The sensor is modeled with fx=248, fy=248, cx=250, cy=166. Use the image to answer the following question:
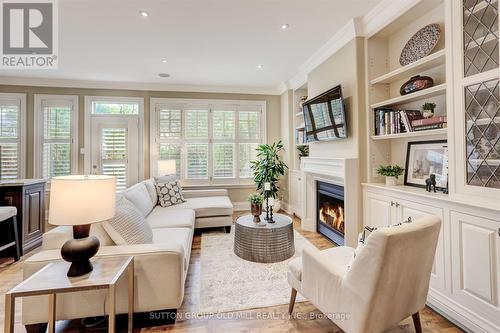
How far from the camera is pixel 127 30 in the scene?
9.86 feet

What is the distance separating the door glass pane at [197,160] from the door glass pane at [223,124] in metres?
Answer: 0.41

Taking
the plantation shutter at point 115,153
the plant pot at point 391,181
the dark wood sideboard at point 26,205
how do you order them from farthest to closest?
the plantation shutter at point 115,153
the dark wood sideboard at point 26,205
the plant pot at point 391,181

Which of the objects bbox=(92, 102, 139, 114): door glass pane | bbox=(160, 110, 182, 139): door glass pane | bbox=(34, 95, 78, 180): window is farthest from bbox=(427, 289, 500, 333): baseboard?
bbox=(34, 95, 78, 180): window

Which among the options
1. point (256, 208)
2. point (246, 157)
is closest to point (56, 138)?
point (246, 157)

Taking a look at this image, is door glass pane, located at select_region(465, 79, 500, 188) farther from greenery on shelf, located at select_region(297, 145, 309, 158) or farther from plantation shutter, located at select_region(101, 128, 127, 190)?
plantation shutter, located at select_region(101, 128, 127, 190)

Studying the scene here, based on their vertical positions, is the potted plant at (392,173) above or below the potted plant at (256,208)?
above

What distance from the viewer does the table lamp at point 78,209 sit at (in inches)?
58.4

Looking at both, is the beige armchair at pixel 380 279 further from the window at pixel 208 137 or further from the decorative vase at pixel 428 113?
the window at pixel 208 137

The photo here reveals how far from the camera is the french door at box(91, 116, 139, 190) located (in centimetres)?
507

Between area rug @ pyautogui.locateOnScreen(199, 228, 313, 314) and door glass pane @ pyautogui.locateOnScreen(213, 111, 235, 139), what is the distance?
2.93 m

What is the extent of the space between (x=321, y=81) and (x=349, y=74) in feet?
2.37

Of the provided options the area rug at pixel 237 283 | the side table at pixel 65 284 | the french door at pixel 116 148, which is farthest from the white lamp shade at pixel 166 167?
the side table at pixel 65 284

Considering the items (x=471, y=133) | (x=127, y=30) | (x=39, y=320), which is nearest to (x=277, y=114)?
(x=127, y=30)

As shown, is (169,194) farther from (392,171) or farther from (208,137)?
(392,171)
